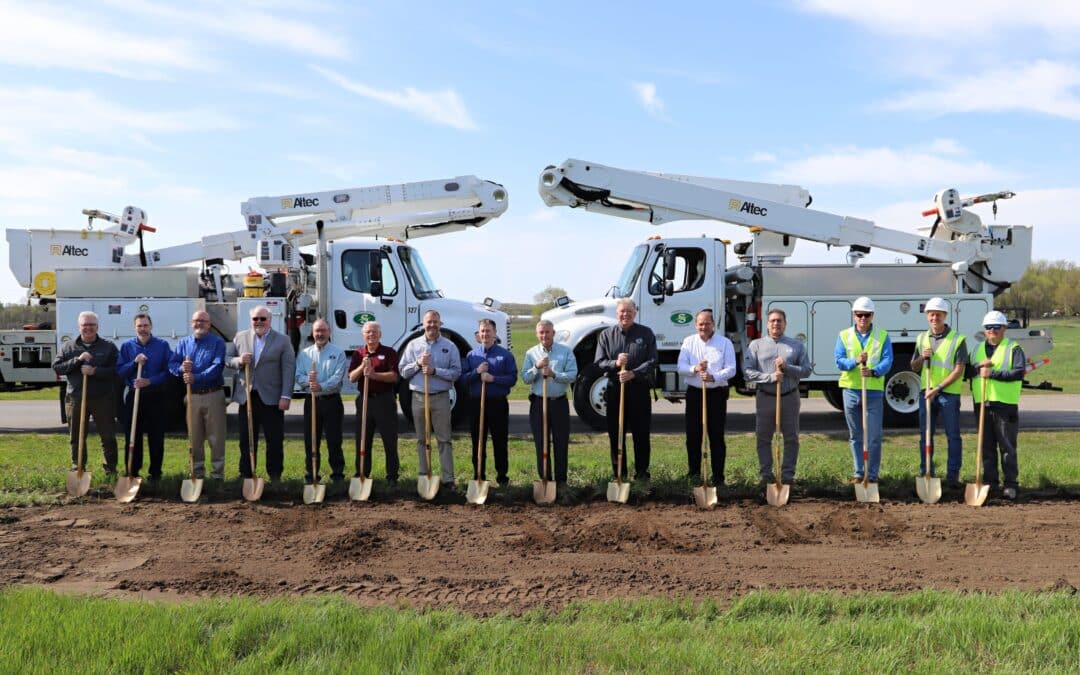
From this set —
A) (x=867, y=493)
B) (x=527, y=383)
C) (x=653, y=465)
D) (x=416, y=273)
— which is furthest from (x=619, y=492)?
(x=416, y=273)

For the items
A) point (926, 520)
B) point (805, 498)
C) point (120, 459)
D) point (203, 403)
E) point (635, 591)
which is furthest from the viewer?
point (120, 459)

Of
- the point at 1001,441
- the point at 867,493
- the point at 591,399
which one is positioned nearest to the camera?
the point at 867,493

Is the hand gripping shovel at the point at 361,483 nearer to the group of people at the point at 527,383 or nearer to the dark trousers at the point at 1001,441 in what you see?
the group of people at the point at 527,383

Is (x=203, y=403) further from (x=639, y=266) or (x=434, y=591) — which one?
(x=639, y=266)

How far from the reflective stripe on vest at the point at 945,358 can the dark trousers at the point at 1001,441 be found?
1.17 ft

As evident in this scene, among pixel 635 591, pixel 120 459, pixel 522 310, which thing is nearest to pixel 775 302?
pixel 635 591

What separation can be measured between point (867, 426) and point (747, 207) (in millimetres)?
5683

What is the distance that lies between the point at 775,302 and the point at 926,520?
5713mm

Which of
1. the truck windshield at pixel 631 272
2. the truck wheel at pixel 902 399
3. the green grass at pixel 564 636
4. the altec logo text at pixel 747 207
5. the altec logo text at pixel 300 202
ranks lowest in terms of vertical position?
the green grass at pixel 564 636

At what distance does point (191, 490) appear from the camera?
8.42 metres

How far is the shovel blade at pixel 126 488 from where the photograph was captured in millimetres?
Answer: 8362

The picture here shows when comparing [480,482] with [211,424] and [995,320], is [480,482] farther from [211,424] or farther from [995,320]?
[995,320]

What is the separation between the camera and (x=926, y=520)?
749cm

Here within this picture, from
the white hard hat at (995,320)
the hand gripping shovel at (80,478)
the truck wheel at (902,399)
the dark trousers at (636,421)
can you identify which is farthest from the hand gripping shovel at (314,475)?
the truck wheel at (902,399)
